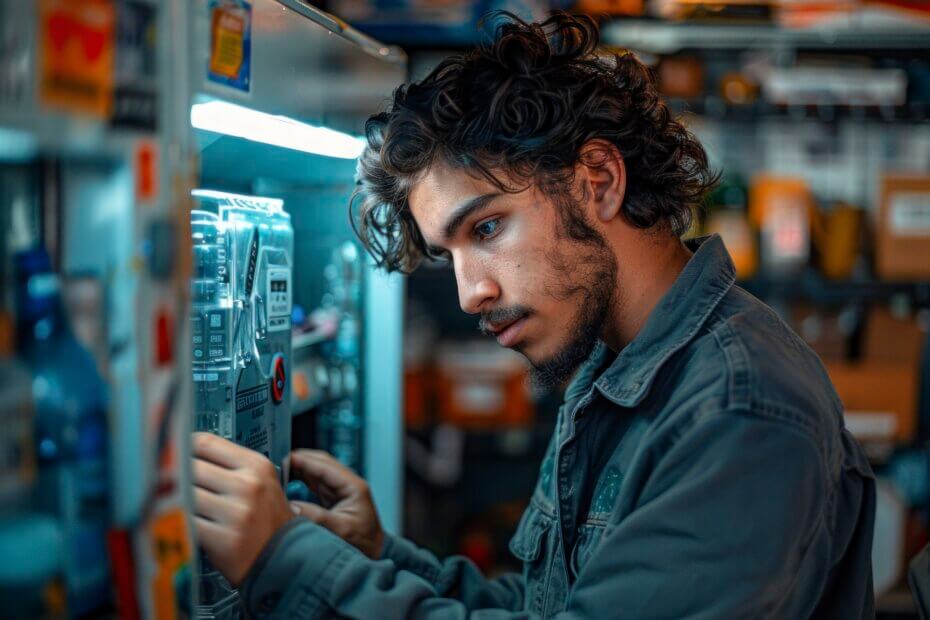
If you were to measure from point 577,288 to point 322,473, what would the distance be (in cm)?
51

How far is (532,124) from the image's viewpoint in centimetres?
133

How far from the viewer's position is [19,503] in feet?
2.19

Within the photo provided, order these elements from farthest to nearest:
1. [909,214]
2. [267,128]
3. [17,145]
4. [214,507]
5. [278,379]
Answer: [909,214] < [278,379] < [267,128] < [214,507] < [17,145]

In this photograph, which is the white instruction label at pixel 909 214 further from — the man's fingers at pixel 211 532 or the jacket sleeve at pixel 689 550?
the man's fingers at pixel 211 532

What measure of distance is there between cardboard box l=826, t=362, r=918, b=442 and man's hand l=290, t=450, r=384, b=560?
2225 millimetres

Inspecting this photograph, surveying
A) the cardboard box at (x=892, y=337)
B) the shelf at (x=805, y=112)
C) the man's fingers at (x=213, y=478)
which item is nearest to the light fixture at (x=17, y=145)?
the man's fingers at (x=213, y=478)

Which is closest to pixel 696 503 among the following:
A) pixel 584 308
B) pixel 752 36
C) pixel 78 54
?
pixel 584 308

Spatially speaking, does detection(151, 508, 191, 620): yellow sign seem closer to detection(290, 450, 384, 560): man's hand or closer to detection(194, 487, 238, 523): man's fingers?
detection(194, 487, 238, 523): man's fingers

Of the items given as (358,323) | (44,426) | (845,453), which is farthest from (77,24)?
(358,323)

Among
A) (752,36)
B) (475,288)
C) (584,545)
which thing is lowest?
(584,545)

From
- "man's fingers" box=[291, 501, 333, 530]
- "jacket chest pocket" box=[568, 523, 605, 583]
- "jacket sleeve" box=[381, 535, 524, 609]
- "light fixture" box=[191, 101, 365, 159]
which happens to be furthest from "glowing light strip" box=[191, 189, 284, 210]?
"jacket chest pocket" box=[568, 523, 605, 583]

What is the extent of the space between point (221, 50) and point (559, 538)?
804 millimetres

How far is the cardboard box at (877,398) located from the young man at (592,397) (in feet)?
6.00

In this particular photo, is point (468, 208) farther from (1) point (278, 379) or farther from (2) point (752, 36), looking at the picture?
(2) point (752, 36)
